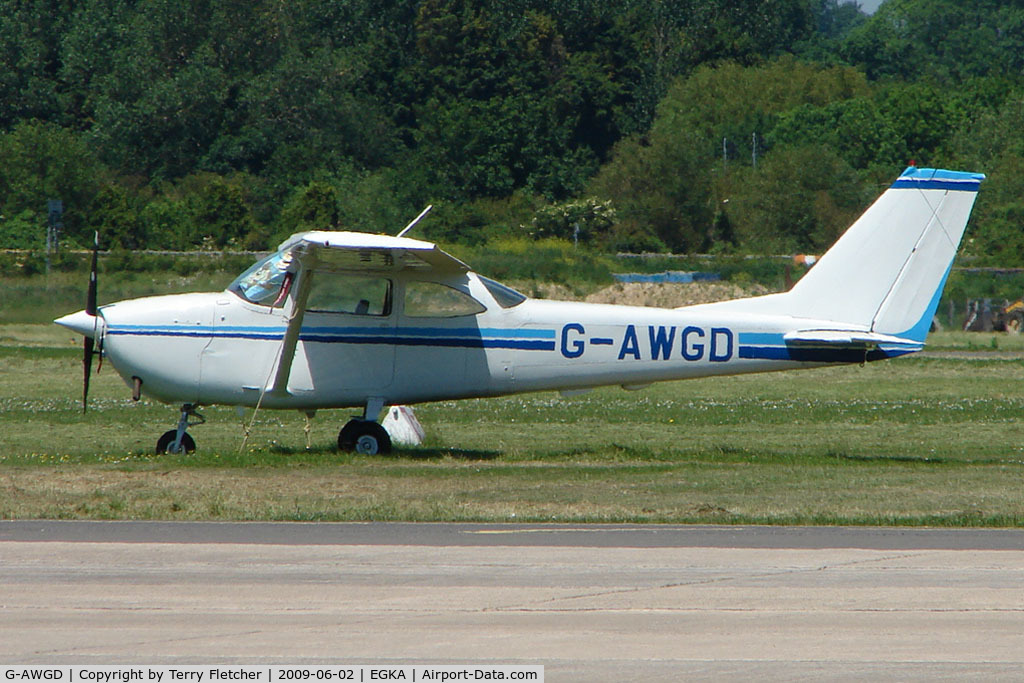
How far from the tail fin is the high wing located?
4.10 metres

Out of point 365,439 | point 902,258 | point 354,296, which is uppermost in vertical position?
point 902,258

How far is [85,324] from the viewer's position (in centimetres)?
1446

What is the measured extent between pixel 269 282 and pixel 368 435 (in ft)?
6.31

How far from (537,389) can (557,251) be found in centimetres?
2693

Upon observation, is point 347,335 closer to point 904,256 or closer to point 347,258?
point 347,258

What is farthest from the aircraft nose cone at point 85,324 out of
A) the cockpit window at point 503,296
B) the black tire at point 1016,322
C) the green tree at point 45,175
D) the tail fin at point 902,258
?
the green tree at point 45,175

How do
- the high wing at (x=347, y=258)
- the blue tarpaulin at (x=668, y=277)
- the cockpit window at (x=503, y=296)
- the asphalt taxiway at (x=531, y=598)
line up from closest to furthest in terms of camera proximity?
the asphalt taxiway at (x=531, y=598) → the high wing at (x=347, y=258) → the cockpit window at (x=503, y=296) → the blue tarpaulin at (x=668, y=277)

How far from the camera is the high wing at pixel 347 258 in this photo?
13453mm

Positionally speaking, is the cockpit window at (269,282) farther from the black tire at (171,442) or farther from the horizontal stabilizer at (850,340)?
the horizontal stabilizer at (850,340)

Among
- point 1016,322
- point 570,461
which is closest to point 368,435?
point 570,461

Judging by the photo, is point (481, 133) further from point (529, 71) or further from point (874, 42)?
point (874, 42)

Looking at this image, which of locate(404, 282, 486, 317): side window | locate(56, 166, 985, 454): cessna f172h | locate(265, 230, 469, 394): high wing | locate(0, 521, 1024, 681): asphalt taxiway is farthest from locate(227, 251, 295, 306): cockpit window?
locate(0, 521, 1024, 681): asphalt taxiway
